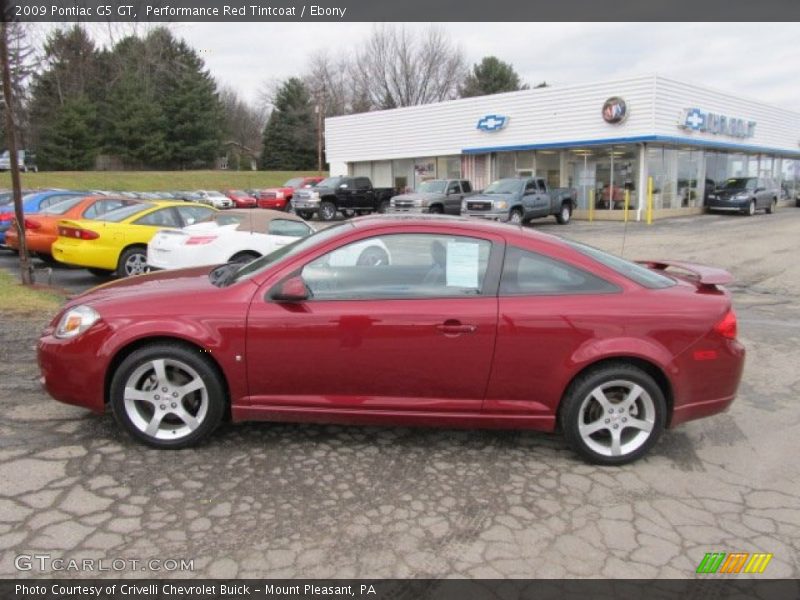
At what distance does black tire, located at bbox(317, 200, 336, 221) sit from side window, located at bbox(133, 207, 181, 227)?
1607 cm

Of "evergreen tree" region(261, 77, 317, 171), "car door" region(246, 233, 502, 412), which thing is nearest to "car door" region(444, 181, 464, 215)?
"car door" region(246, 233, 502, 412)

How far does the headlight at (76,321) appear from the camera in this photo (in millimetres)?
3975

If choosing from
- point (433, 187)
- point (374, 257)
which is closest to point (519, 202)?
point (433, 187)

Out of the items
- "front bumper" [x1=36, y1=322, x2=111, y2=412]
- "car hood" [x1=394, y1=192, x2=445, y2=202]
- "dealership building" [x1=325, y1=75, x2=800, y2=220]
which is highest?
"dealership building" [x1=325, y1=75, x2=800, y2=220]

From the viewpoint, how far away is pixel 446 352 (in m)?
3.84

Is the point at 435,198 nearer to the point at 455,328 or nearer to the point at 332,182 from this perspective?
the point at 332,182

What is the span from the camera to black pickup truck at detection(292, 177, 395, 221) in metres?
26.5

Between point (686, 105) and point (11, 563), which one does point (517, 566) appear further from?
point (686, 105)

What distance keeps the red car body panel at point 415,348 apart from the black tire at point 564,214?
867 inches

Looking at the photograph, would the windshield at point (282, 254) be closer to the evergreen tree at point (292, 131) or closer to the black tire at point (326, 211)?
the black tire at point (326, 211)

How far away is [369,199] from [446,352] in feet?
81.2

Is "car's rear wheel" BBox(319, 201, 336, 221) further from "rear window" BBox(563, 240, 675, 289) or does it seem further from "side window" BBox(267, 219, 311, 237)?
"rear window" BBox(563, 240, 675, 289)

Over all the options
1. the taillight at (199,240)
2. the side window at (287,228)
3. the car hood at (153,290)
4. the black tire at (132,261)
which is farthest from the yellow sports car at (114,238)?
the car hood at (153,290)
